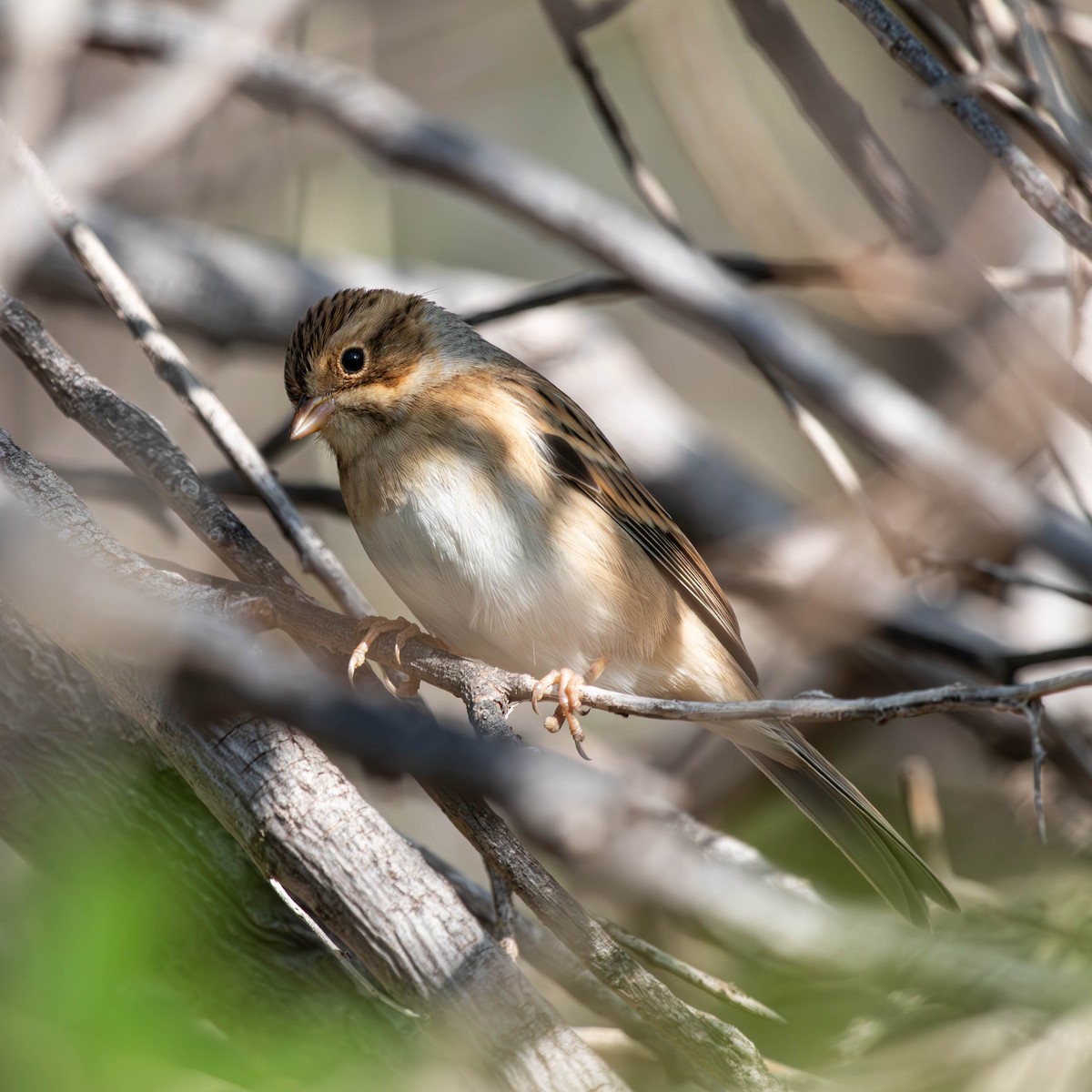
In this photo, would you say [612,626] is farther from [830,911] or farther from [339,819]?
[830,911]

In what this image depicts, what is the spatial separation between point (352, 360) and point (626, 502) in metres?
0.94

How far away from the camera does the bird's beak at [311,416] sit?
3504 mm

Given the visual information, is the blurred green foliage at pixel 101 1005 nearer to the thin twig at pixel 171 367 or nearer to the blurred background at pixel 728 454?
the blurred background at pixel 728 454

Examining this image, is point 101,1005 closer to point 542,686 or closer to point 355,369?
point 542,686

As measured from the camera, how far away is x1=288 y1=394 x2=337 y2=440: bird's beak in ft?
11.5

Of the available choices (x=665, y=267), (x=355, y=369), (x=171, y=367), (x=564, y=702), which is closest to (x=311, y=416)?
(x=355, y=369)

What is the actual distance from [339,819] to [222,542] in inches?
27.7

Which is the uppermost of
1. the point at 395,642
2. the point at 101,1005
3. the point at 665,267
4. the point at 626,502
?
the point at 665,267

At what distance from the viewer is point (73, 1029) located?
1.06 m

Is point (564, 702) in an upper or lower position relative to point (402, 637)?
upper

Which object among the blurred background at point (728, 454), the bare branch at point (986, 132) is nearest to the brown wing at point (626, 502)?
the blurred background at point (728, 454)

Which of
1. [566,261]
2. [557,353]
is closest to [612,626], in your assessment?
[557,353]

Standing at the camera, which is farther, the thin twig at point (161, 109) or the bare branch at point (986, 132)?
the thin twig at point (161, 109)

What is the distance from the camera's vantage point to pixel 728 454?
516 cm
